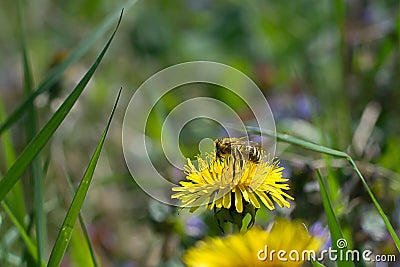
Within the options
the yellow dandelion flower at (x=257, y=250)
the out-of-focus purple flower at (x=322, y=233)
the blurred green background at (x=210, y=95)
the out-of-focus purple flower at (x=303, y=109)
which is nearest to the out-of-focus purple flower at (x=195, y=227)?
the blurred green background at (x=210, y=95)

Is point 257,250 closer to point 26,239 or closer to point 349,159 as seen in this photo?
point 349,159

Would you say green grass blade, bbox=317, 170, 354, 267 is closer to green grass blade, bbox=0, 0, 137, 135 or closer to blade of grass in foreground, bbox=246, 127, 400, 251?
blade of grass in foreground, bbox=246, 127, 400, 251

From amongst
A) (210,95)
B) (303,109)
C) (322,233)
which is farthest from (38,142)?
(210,95)

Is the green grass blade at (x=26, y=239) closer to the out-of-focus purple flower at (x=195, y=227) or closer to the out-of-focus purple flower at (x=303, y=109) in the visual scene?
the out-of-focus purple flower at (x=195, y=227)

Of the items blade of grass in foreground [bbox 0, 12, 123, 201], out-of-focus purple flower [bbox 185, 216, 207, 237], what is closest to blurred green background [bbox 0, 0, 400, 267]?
out-of-focus purple flower [bbox 185, 216, 207, 237]

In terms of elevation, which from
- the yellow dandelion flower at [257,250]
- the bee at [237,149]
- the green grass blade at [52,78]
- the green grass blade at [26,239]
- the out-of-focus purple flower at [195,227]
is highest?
the green grass blade at [52,78]

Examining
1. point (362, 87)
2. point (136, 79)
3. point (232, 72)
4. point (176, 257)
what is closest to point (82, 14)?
point (136, 79)
